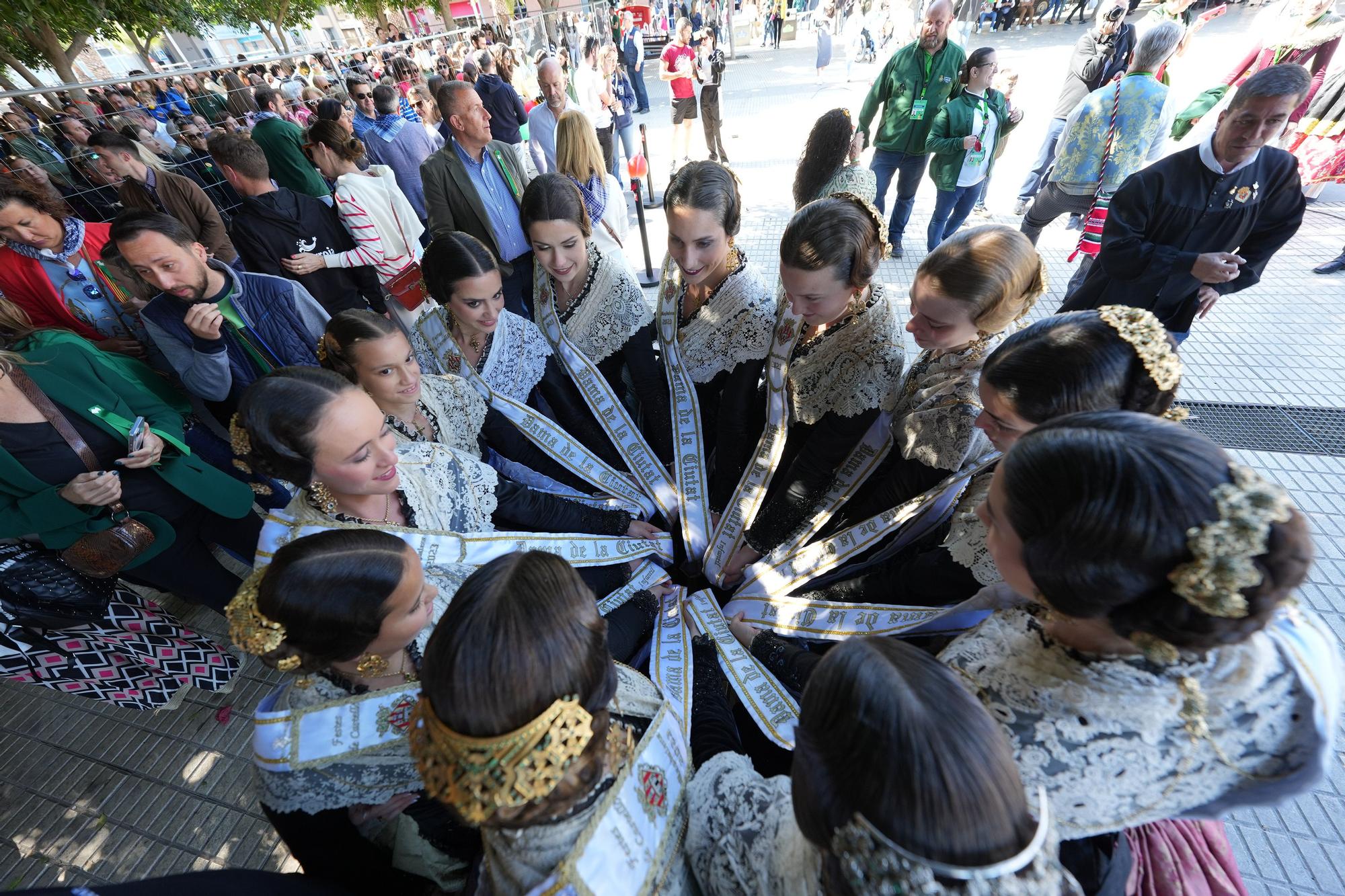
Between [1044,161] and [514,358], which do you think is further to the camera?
[1044,161]

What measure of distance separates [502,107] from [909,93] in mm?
4137

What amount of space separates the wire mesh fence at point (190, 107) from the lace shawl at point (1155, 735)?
4346 mm

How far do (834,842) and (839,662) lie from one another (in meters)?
0.22

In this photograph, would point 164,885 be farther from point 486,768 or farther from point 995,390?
point 995,390

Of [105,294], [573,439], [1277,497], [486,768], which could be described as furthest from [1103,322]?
[105,294]

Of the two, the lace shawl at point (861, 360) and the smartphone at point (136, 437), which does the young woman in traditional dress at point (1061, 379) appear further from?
the smartphone at point (136, 437)

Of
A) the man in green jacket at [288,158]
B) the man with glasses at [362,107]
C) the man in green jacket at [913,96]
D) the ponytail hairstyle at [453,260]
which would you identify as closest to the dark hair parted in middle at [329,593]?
the ponytail hairstyle at [453,260]

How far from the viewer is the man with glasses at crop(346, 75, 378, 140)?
207 inches

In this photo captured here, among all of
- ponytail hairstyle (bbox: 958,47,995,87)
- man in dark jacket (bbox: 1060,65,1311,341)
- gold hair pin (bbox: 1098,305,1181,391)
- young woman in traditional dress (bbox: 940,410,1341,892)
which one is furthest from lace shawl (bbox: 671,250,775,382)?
ponytail hairstyle (bbox: 958,47,995,87)

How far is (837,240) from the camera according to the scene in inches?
72.5

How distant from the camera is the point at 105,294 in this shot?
2.68m

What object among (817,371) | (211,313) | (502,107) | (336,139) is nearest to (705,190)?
(817,371)

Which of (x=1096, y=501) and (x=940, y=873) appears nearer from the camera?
(x=940, y=873)

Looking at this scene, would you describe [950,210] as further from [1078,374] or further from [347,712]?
[347,712]
